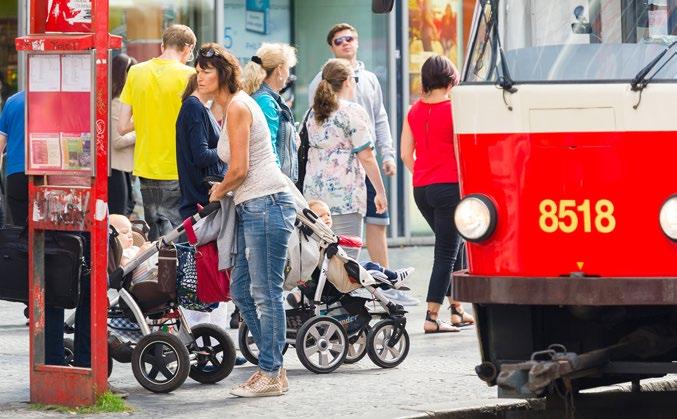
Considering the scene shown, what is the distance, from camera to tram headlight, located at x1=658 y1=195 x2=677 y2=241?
6961 millimetres

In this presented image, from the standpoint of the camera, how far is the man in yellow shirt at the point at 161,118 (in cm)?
1129

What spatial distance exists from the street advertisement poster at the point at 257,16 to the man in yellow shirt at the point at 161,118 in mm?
5130

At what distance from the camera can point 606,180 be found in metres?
7.07

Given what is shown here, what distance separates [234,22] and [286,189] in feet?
26.0

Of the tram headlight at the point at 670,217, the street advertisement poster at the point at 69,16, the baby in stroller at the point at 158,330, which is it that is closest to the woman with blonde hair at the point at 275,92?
the baby in stroller at the point at 158,330

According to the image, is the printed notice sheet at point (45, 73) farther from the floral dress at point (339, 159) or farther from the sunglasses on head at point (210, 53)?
the floral dress at point (339, 159)

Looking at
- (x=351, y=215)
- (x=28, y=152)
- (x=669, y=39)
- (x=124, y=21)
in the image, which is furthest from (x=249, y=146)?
(x=124, y=21)

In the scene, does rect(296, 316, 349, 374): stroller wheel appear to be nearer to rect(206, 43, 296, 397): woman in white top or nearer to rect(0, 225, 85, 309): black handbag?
rect(206, 43, 296, 397): woman in white top

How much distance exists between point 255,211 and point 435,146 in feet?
8.97

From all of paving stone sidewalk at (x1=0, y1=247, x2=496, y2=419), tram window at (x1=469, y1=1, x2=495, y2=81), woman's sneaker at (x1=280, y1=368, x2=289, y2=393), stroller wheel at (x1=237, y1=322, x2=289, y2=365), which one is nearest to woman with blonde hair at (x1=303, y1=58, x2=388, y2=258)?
paving stone sidewalk at (x1=0, y1=247, x2=496, y2=419)

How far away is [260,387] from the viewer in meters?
8.57

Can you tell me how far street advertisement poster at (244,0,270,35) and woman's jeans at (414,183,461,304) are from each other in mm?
5739

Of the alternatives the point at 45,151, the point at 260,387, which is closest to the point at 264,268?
the point at 260,387

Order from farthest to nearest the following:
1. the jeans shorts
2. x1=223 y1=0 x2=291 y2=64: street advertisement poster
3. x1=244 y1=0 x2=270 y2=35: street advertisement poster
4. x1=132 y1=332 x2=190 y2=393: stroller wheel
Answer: x1=244 y1=0 x2=270 y2=35: street advertisement poster
x1=223 y1=0 x2=291 y2=64: street advertisement poster
the jeans shorts
x1=132 y1=332 x2=190 y2=393: stroller wheel
